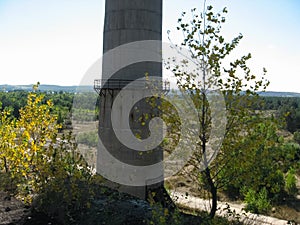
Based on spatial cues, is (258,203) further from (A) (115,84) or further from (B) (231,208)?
(A) (115,84)

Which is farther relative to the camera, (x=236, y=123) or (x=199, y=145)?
(x=199, y=145)

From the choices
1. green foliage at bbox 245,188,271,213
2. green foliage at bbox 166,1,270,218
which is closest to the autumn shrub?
green foliage at bbox 166,1,270,218

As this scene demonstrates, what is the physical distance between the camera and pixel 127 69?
29.9 ft

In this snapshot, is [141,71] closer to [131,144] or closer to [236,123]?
[131,144]

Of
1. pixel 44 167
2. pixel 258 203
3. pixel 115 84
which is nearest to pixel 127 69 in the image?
pixel 115 84

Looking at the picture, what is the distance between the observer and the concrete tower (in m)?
8.93

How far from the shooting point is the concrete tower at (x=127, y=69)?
8.93 meters

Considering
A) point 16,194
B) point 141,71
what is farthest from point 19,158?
point 141,71

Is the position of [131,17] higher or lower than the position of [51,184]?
higher

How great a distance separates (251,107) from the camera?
5031 mm

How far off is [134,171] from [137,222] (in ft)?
12.0

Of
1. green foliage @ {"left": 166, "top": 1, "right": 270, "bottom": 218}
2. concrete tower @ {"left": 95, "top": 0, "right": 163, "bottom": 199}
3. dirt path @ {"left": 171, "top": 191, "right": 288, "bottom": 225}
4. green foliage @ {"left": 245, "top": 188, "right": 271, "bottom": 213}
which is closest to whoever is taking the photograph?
green foliage @ {"left": 166, "top": 1, "right": 270, "bottom": 218}

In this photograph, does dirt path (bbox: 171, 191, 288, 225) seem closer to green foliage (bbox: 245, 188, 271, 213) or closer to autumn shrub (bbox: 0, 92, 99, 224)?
green foliage (bbox: 245, 188, 271, 213)

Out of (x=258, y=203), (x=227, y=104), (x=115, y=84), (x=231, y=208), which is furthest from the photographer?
(x=231, y=208)
